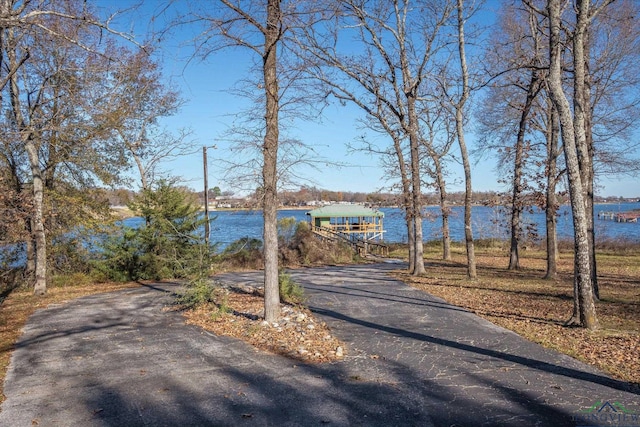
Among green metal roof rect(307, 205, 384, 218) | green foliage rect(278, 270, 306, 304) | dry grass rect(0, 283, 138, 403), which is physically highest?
green metal roof rect(307, 205, 384, 218)

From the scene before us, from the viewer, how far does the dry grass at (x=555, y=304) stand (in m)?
6.23

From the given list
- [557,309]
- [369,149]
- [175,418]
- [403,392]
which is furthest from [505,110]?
[175,418]

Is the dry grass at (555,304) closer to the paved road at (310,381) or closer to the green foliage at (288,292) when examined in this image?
the paved road at (310,381)

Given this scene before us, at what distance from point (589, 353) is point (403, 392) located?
10.2 ft

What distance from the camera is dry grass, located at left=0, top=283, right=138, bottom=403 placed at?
6984mm

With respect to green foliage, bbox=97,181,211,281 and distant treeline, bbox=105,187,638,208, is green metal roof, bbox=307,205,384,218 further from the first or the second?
green foliage, bbox=97,181,211,281

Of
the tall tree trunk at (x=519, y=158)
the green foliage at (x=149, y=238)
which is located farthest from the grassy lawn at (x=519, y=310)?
the tall tree trunk at (x=519, y=158)

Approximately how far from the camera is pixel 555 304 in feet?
33.2

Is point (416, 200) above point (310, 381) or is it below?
above

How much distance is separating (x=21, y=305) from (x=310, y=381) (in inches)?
376

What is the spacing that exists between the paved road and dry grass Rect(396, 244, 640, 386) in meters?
0.53

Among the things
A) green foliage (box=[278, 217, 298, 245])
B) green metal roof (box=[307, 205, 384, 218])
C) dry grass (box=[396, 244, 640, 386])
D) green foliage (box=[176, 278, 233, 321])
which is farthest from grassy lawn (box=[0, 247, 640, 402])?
green metal roof (box=[307, 205, 384, 218])

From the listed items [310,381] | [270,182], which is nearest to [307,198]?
[270,182]

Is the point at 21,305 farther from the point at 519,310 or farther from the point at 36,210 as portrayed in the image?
the point at 519,310
